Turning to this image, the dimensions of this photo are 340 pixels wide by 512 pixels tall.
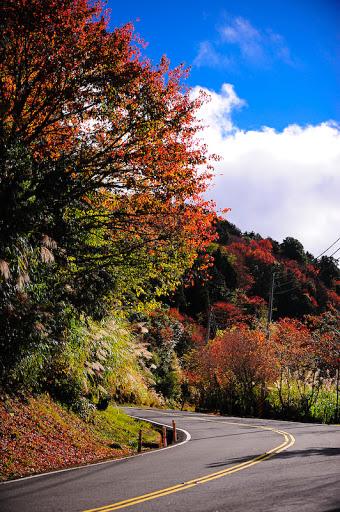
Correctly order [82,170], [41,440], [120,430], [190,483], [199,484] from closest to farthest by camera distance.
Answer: [199,484] < [190,483] < [82,170] < [41,440] < [120,430]

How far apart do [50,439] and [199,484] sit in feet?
20.5

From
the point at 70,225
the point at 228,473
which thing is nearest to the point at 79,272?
the point at 70,225

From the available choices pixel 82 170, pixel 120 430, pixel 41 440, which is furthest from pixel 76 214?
pixel 120 430

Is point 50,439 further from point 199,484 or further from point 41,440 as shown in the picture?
point 199,484

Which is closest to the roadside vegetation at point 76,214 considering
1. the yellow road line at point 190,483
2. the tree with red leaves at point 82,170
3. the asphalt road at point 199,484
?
the tree with red leaves at point 82,170

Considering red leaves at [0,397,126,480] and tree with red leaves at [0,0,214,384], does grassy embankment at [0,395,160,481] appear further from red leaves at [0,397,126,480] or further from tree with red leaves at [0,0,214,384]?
tree with red leaves at [0,0,214,384]

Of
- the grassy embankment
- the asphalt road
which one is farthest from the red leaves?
the asphalt road

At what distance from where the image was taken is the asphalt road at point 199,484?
734cm

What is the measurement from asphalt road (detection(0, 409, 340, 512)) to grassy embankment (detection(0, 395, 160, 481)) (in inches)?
44.9

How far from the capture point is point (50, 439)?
1370cm

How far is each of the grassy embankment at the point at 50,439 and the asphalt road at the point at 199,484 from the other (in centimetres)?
114

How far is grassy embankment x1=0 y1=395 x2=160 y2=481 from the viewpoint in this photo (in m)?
11.6

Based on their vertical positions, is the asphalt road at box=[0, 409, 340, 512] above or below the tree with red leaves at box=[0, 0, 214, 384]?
below

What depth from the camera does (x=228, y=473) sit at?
10.3m
